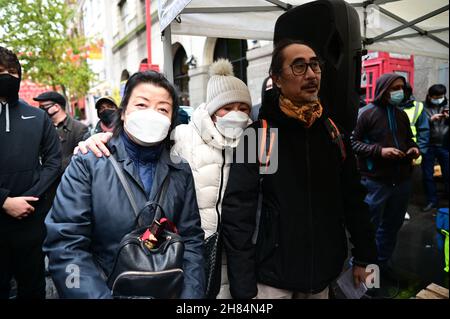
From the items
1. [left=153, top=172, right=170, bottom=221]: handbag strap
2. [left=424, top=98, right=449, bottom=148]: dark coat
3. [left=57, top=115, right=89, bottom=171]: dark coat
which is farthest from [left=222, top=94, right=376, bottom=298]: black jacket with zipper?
[left=424, top=98, right=449, bottom=148]: dark coat

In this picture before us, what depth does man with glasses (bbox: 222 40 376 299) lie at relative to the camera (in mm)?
1543

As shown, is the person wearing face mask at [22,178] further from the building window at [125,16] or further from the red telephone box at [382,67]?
the building window at [125,16]

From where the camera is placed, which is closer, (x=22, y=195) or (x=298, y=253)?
(x=298, y=253)

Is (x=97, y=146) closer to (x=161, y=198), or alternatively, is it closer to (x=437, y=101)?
(x=161, y=198)

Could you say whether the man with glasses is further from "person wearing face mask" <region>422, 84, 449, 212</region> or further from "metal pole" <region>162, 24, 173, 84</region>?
"person wearing face mask" <region>422, 84, 449, 212</region>

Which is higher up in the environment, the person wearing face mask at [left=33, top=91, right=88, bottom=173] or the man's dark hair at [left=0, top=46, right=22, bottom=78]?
the man's dark hair at [left=0, top=46, right=22, bottom=78]

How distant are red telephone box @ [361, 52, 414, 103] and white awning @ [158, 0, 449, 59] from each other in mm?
1145

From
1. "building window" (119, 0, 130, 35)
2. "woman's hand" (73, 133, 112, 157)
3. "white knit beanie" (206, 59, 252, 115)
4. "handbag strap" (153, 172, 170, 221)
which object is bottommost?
"handbag strap" (153, 172, 170, 221)

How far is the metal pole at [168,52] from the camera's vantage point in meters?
2.01

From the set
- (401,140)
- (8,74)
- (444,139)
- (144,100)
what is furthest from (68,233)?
(444,139)
